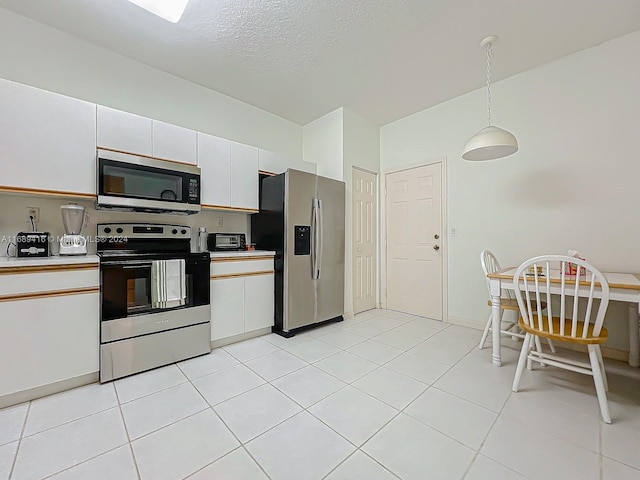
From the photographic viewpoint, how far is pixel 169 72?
9.64 ft

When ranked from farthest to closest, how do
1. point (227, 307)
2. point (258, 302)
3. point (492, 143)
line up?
point (258, 302) → point (227, 307) → point (492, 143)

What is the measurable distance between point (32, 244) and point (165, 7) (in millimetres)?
2044

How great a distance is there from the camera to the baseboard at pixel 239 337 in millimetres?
2717

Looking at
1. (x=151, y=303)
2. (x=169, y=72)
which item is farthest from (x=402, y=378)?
(x=169, y=72)

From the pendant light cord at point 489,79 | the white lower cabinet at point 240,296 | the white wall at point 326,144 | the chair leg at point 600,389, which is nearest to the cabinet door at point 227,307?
the white lower cabinet at point 240,296

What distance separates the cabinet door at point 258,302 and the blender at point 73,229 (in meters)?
1.39

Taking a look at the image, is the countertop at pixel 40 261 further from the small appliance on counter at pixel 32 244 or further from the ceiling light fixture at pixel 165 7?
the ceiling light fixture at pixel 165 7

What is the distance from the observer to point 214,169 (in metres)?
2.91

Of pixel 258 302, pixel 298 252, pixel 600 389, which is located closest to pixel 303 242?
pixel 298 252

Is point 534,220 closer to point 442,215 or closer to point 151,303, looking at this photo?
point 442,215

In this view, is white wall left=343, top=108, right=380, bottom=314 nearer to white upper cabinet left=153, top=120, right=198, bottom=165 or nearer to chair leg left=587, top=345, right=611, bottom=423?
white upper cabinet left=153, top=120, right=198, bottom=165

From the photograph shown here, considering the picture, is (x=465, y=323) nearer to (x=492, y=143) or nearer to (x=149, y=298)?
(x=492, y=143)

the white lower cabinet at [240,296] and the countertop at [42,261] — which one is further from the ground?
the countertop at [42,261]

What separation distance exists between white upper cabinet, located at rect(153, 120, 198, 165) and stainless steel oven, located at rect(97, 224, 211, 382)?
2.26 feet
